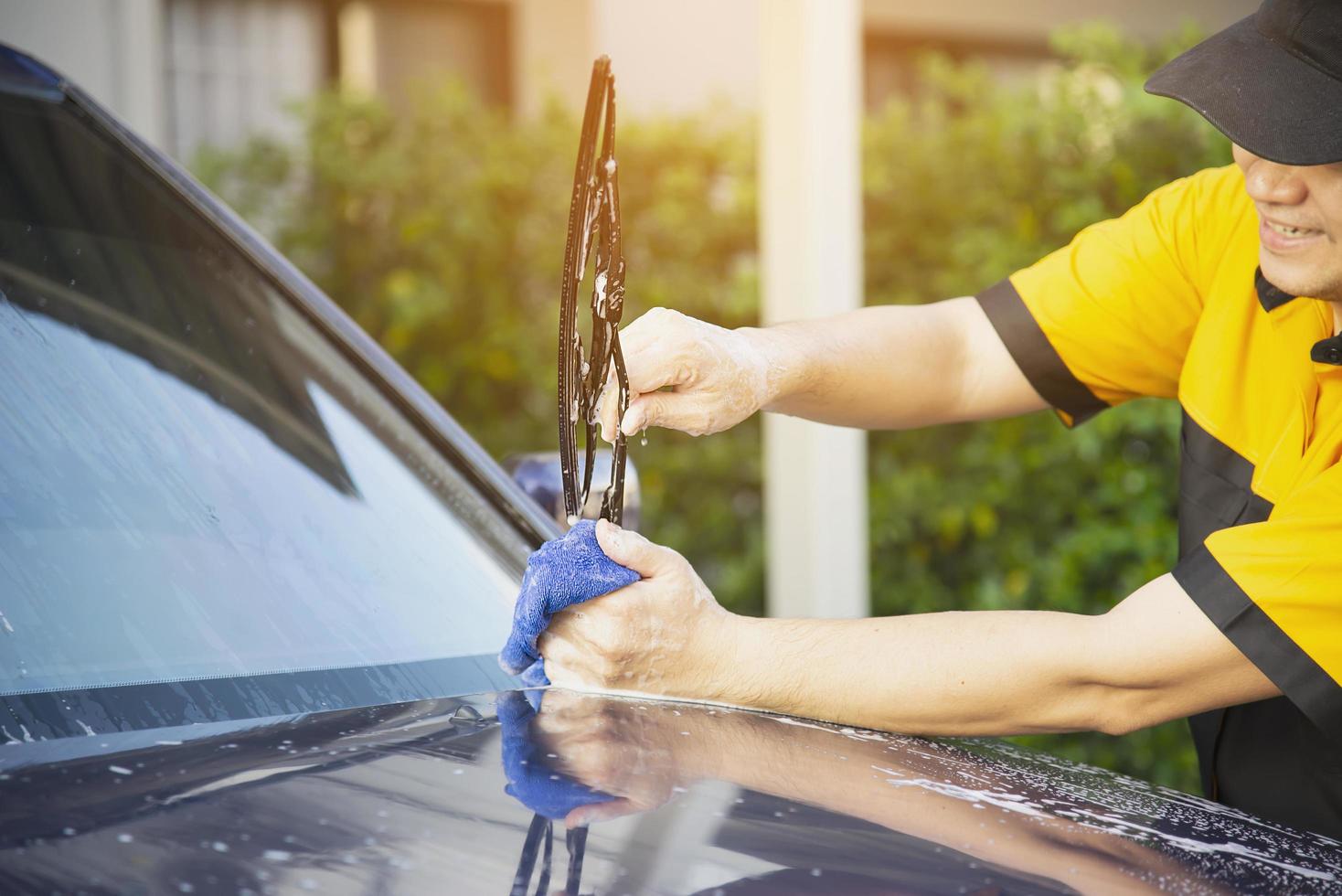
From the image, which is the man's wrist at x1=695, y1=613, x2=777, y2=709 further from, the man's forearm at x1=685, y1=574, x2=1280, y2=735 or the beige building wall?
the beige building wall

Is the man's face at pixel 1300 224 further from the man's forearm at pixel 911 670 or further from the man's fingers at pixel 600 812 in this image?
the man's fingers at pixel 600 812

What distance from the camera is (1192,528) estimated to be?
179 centimetres

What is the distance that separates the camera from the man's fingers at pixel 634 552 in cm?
133

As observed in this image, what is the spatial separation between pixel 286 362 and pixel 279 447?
162 millimetres

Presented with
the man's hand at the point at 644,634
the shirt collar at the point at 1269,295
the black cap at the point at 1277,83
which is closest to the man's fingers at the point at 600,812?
the man's hand at the point at 644,634

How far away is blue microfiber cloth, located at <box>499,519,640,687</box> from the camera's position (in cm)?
130

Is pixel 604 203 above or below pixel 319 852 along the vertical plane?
above

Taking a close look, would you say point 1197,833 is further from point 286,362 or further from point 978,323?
point 286,362

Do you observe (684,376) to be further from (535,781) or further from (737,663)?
(535,781)

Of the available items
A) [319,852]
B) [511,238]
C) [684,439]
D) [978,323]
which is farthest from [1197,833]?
[511,238]

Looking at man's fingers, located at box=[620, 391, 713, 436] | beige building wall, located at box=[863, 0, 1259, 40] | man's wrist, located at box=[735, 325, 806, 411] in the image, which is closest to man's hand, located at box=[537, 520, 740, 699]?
man's fingers, located at box=[620, 391, 713, 436]

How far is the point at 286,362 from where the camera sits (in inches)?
68.1

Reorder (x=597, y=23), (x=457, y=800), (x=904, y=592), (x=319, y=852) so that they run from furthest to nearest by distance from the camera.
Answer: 1. (x=597, y=23)
2. (x=904, y=592)
3. (x=457, y=800)
4. (x=319, y=852)

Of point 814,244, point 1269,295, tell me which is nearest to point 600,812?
point 1269,295
